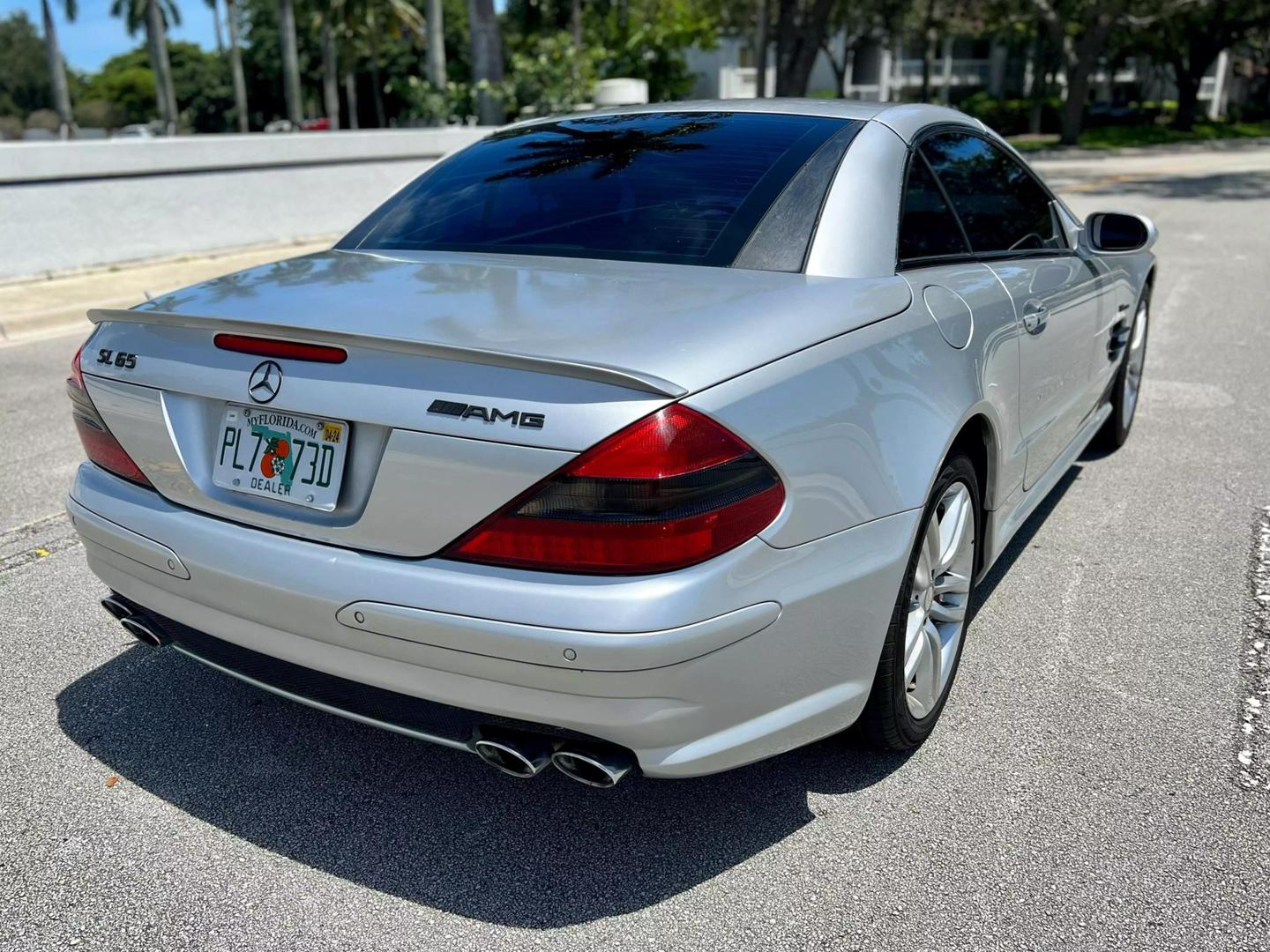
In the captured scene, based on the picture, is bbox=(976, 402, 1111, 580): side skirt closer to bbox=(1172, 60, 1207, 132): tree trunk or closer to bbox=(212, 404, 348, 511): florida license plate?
bbox=(212, 404, 348, 511): florida license plate

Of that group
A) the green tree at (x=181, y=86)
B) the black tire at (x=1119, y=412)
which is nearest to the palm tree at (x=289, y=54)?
the green tree at (x=181, y=86)

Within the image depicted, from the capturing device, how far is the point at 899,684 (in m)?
2.72

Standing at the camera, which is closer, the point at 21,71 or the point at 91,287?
the point at 91,287

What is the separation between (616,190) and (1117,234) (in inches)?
84.4

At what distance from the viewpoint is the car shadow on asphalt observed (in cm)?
250

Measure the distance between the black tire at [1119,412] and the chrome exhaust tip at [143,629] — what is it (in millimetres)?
4058

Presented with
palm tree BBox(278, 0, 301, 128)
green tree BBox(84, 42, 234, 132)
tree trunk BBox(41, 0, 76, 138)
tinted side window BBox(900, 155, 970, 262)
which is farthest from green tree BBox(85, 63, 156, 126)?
tinted side window BBox(900, 155, 970, 262)

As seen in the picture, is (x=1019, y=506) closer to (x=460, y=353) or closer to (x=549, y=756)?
(x=549, y=756)

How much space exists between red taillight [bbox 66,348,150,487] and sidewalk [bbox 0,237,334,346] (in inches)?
210

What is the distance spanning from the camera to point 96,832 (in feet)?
8.71


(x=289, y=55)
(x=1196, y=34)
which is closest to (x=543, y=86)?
(x=289, y=55)

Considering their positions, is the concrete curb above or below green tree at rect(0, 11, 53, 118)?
below

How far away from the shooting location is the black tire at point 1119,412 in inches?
205

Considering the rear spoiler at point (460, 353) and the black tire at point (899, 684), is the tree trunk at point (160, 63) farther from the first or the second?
the black tire at point (899, 684)
